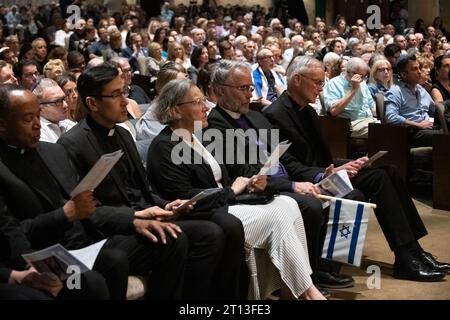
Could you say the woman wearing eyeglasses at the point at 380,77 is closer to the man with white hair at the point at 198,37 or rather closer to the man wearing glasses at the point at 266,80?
the man wearing glasses at the point at 266,80

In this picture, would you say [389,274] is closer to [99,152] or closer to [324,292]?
[324,292]

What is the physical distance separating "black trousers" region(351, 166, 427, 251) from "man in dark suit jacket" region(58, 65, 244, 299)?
4.02 feet

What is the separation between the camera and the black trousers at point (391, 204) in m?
4.87

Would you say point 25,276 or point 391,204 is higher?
point 25,276

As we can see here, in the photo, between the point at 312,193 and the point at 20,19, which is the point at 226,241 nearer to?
the point at 312,193

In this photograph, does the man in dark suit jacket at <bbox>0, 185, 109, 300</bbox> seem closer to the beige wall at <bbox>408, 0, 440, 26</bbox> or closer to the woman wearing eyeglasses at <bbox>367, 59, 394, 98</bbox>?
the woman wearing eyeglasses at <bbox>367, 59, 394, 98</bbox>

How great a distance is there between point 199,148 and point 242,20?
15.4 meters

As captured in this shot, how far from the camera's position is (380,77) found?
27.1ft

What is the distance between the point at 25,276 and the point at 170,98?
151cm

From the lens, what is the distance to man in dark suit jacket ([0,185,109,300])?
10.1 feet

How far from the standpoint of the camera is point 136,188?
4016 mm

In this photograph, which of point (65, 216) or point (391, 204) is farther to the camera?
point (391, 204)

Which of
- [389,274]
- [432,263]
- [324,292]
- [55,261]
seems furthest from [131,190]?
[432,263]

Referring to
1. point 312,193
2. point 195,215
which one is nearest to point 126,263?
point 195,215
